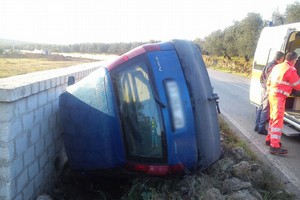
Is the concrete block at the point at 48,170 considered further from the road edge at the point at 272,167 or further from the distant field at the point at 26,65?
the distant field at the point at 26,65

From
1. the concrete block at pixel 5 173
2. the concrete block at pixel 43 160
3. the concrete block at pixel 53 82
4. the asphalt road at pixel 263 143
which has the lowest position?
the asphalt road at pixel 263 143

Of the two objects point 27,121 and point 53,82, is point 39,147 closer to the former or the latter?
point 27,121

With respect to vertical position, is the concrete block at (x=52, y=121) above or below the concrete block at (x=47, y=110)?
below

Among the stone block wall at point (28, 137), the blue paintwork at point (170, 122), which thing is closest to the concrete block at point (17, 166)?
the stone block wall at point (28, 137)

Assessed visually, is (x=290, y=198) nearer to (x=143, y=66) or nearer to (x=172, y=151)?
(x=172, y=151)

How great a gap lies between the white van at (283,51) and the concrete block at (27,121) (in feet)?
15.7

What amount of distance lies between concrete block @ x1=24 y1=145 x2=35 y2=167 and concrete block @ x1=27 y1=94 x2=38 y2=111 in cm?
43

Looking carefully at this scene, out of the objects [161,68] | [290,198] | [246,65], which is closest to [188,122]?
[161,68]

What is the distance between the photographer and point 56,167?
14.9 feet

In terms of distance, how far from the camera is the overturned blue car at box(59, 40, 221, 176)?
3.25 metres

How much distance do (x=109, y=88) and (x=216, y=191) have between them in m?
1.53

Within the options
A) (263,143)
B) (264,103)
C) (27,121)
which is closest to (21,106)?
(27,121)

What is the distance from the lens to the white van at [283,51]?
6617 mm

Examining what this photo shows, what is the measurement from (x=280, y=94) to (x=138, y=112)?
3407 mm
